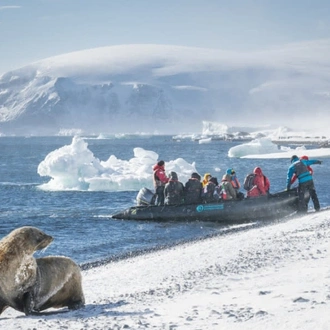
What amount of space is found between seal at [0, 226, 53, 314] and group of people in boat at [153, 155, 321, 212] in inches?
478

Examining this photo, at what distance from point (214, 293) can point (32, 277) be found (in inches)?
81.1

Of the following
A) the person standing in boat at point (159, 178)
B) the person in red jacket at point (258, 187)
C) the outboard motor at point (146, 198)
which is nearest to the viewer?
the person in red jacket at point (258, 187)

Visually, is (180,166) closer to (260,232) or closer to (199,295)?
(260,232)

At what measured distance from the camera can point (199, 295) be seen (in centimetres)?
750

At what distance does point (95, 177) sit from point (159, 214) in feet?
41.2

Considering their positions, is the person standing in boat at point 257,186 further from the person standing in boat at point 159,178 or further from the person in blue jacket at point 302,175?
the person standing in boat at point 159,178

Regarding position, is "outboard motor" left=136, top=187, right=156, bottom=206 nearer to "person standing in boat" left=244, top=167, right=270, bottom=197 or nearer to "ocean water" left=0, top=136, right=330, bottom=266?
"ocean water" left=0, top=136, right=330, bottom=266

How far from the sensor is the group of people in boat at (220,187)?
1927 centimetres

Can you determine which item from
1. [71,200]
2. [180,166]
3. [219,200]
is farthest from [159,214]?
[180,166]

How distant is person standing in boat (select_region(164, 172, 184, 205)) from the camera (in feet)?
64.2

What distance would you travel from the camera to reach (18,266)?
720 centimetres

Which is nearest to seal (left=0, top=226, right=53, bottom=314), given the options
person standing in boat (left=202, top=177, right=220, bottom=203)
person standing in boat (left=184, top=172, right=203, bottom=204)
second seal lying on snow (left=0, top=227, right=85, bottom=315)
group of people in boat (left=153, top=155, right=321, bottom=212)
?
second seal lying on snow (left=0, top=227, right=85, bottom=315)

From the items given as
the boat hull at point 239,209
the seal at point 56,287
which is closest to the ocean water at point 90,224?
the boat hull at point 239,209

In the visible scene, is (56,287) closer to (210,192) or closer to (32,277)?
(32,277)
